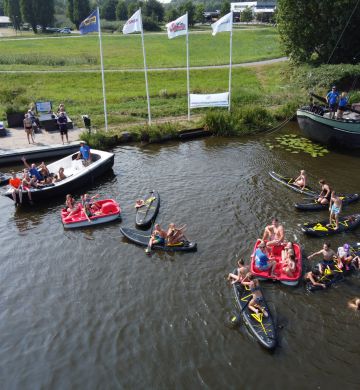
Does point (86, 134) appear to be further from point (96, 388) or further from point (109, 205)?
point (96, 388)

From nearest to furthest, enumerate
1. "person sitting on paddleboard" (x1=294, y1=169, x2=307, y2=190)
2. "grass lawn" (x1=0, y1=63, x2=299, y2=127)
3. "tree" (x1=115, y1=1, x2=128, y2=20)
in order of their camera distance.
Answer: "person sitting on paddleboard" (x1=294, y1=169, x2=307, y2=190) < "grass lawn" (x1=0, y1=63, x2=299, y2=127) < "tree" (x1=115, y1=1, x2=128, y2=20)

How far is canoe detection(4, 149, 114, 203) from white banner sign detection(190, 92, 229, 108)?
10.4 meters

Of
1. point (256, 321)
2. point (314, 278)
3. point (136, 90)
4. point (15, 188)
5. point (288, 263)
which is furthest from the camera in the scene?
point (136, 90)

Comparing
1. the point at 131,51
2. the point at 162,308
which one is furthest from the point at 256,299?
the point at 131,51

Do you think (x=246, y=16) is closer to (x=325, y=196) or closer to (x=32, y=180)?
(x=325, y=196)

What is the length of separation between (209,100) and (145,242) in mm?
17989

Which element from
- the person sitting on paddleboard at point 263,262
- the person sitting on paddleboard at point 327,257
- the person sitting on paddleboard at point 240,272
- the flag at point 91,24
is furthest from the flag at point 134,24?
the person sitting on paddleboard at point 327,257

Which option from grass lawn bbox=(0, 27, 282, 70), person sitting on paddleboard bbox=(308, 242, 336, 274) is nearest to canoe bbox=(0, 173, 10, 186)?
person sitting on paddleboard bbox=(308, 242, 336, 274)

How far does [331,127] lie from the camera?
27.4m

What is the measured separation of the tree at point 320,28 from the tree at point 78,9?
94720 millimetres

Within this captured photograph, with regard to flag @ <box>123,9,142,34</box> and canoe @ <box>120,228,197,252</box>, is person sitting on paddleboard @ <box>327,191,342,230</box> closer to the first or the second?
canoe @ <box>120,228,197,252</box>

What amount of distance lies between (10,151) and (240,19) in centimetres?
12430

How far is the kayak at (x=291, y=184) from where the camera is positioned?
2148cm

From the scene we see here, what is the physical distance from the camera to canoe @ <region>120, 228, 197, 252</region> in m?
16.9
